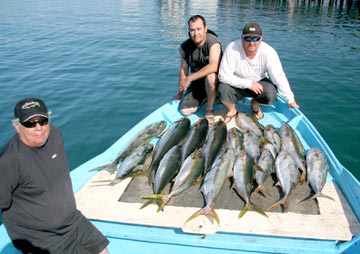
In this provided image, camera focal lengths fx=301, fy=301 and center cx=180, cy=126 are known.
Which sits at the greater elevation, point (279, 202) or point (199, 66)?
point (199, 66)

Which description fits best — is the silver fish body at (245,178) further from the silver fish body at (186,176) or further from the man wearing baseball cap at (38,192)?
the man wearing baseball cap at (38,192)

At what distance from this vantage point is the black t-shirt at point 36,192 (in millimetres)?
2500

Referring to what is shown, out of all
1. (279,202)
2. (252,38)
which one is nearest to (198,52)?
(252,38)

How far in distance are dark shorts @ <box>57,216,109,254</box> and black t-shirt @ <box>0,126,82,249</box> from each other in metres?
0.09

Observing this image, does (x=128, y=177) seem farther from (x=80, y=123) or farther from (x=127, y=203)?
(x=80, y=123)

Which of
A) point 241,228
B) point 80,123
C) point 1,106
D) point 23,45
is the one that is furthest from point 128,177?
point 23,45

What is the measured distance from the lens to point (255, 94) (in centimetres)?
614

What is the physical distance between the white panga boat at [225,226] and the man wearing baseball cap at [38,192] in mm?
467

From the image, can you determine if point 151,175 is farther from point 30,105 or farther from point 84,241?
point 30,105

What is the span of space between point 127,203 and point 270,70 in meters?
3.77

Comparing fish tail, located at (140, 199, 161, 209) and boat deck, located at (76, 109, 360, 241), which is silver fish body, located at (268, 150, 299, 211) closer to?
boat deck, located at (76, 109, 360, 241)

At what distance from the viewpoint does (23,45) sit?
55.8 feet

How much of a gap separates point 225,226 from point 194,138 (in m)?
1.91

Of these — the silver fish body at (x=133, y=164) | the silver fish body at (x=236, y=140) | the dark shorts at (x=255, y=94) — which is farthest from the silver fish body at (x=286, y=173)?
the silver fish body at (x=133, y=164)
